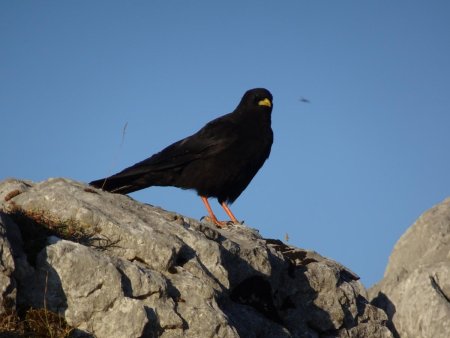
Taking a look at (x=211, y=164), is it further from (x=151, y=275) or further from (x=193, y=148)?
(x=151, y=275)

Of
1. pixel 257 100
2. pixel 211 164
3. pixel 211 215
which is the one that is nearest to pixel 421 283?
pixel 211 215

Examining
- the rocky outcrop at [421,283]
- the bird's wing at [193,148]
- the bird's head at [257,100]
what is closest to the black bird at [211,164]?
the bird's wing at [193,148]

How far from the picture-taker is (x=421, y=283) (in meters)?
11.5

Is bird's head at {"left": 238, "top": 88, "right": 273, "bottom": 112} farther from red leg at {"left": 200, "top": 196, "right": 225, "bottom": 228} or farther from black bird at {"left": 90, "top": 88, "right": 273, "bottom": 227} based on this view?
red leg at {"left": 200, "top": 196, "right": 225, "bottom": 228}

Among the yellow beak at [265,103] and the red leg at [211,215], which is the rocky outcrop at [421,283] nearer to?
the red leg at [211,215]

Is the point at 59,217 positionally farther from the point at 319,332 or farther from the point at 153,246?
the point at 319,332

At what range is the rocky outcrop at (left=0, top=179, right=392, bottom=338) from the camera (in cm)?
624

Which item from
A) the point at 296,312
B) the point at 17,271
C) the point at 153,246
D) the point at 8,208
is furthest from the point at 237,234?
the point at 17,271

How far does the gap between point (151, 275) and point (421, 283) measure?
236 inches

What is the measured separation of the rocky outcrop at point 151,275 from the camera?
624 cm

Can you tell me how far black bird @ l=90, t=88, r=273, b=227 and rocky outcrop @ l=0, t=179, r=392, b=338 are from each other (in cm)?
300

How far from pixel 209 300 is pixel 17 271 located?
71.9 inches

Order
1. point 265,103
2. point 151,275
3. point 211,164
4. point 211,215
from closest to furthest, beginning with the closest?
point 151,275
point 211,215
point 211,164
point 265,103

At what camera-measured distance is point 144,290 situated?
6551 mm
